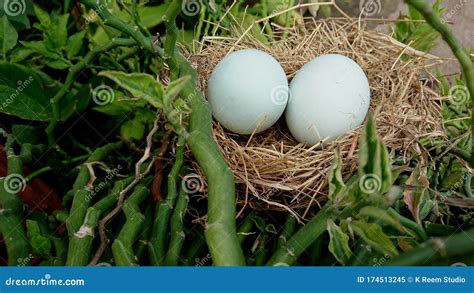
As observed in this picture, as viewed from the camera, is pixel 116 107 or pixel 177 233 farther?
pixel 116 107

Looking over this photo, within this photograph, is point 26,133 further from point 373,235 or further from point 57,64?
point 373,235

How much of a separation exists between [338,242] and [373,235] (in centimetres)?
4

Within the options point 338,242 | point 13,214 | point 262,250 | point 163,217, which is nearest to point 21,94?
point 13,214

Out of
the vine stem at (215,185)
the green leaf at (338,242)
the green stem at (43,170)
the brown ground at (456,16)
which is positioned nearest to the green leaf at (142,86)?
the vine stem at (215,185)

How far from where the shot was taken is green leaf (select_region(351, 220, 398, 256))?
555mm

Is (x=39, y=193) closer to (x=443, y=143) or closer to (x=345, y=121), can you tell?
(x=345, y=121)

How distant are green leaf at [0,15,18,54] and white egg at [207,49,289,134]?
0.29 meters

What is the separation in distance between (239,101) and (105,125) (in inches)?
9.0

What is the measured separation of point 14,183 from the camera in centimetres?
81

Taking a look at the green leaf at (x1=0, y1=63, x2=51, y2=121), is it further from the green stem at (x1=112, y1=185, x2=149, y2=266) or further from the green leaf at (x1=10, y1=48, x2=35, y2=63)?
the green stem at (x1=112, y1=185, x2=149, y2=266)

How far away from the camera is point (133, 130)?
957mm

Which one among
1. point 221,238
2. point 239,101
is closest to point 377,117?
point 239,101

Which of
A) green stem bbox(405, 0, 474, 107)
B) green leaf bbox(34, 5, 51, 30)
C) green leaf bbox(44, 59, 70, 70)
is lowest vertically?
green leaf bbox(44, 59, 70, 70)

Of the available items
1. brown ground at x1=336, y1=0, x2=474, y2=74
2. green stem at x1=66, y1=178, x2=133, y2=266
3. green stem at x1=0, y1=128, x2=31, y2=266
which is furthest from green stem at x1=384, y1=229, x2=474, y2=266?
brown ground at x1=336, y1=0, x2=474, y2=74
